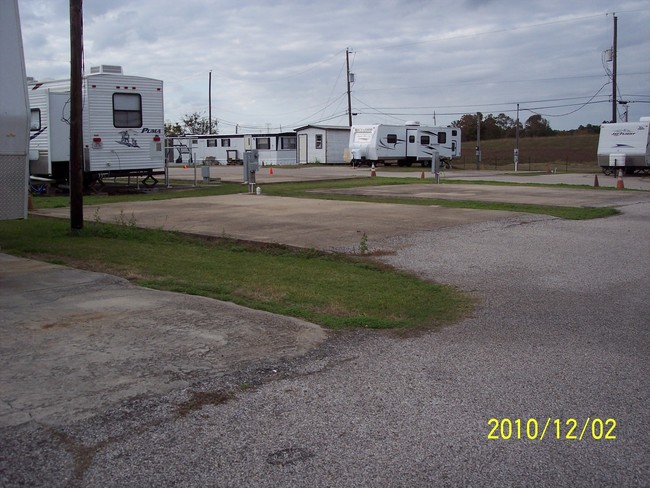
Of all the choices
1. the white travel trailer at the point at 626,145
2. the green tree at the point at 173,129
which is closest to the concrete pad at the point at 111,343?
the white travel trailer at the point at 626,145

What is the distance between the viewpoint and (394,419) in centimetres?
434

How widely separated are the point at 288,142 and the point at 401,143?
9532 millimetres

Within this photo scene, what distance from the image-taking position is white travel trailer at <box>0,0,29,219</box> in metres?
7.97

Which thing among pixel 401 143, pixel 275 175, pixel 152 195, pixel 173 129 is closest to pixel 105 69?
pixel 152 195

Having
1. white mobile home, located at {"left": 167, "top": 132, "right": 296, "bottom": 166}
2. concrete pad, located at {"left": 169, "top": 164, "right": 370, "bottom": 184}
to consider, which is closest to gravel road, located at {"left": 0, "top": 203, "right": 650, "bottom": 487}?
concrete pad, located at {"left": 169, "top": 164, "right": 370, "bottom": 184}

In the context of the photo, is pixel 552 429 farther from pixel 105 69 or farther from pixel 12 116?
pixel 105 69

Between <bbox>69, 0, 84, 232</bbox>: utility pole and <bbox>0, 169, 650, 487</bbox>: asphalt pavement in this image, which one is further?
<bbox>69, 0, 84, 232</bbox>: utility pole

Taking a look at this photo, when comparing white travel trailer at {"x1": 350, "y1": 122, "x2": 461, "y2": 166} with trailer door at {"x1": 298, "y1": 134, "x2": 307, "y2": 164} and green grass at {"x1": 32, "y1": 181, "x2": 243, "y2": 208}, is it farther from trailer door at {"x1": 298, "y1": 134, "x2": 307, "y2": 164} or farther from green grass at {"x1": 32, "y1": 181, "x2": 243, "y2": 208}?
green grass at {"x1": 32, "y1": 181, "x2": 243, "y2": 208}

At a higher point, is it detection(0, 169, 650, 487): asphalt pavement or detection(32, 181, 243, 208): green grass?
detection(32, 181, 243, 208): green grass

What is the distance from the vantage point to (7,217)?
27.2ft

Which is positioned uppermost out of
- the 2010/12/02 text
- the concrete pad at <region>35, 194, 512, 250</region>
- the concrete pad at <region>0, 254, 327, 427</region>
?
the concrete pad at <region>35, 194, 512, 250</region>

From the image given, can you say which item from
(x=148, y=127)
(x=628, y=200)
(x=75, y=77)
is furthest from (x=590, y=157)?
(x=75, y=77)

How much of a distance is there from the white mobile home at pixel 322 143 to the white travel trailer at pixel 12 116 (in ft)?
139

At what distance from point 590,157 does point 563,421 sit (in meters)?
64.5
